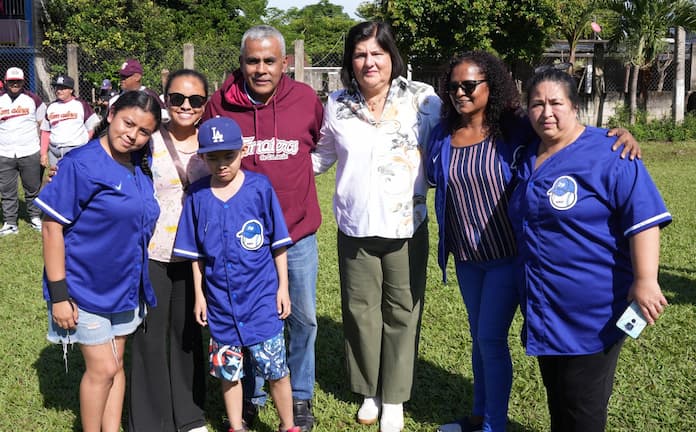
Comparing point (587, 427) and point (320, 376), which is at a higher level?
point (587, 427)

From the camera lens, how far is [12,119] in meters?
8.40

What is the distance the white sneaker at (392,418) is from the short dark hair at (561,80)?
1.93m

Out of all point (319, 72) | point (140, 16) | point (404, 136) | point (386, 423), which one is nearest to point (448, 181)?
point (404, 136)

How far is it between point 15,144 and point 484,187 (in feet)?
24.1

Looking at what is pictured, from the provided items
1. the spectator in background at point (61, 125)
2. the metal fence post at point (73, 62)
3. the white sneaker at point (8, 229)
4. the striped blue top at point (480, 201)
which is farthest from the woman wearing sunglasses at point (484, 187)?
the metal fence post at point (73, 62)

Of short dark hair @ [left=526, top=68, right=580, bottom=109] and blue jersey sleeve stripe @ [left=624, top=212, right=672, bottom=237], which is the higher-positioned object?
short dark hair @ [left=526, top=68, right=580, bottom=109]

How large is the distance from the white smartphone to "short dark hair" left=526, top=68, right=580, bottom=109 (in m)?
0.82

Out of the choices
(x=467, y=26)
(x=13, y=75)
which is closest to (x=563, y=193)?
(x=13, y=75)

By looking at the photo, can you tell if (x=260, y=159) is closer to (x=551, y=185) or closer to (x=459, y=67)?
(x=459, y=67)

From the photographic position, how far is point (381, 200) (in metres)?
3.36

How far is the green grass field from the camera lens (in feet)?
12.3

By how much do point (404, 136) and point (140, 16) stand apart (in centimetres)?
2004

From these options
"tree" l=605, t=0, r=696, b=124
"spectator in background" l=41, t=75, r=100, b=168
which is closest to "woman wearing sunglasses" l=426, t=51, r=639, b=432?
"spectator in background" l=41, t=75, r=100, b=168

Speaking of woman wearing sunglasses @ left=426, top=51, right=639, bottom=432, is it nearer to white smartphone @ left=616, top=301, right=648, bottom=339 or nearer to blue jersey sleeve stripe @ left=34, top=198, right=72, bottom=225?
white smartphone @ left=616, top=301, right=648, bottom=339
